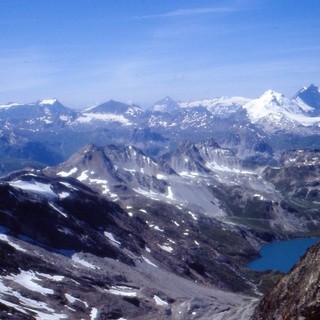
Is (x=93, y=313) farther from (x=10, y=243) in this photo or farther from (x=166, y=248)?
(x=166, y=248)

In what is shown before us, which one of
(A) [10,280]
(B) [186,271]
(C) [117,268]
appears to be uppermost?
(A) [10,280]

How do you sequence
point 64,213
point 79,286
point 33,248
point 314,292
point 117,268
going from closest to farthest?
point 314,292 < point 79,286 < point 33,248 < point 117,268 < point 64,213

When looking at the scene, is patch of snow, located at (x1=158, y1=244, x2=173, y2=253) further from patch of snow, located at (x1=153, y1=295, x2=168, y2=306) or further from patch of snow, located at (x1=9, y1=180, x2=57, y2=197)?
patch of snow, located at (x1=153, y1=295, x2=168, y2=306)

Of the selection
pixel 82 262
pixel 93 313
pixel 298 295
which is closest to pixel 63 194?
pixel 82 262

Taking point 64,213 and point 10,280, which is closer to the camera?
point 10,280

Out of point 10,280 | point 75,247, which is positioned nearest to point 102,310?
point 10,280

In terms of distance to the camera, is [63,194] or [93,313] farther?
[63,194]

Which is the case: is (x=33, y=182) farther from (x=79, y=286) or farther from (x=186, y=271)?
(x=79, y=286)

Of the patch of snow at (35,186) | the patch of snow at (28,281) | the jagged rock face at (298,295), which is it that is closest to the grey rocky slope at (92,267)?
the patch of snow at (28,281)
